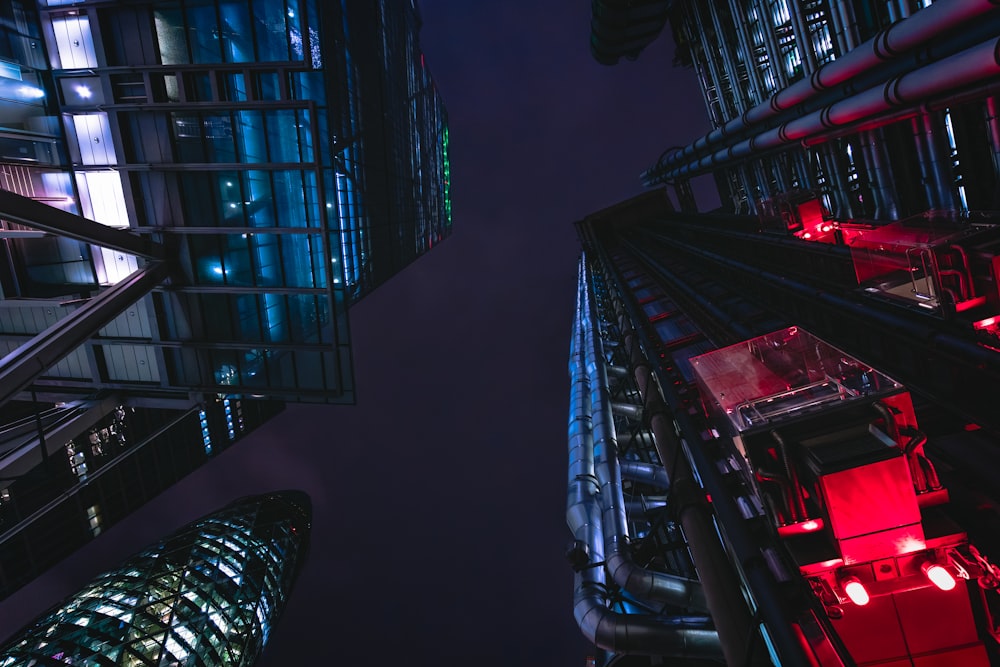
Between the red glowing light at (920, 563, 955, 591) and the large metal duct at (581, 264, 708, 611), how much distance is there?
3360 millimetres

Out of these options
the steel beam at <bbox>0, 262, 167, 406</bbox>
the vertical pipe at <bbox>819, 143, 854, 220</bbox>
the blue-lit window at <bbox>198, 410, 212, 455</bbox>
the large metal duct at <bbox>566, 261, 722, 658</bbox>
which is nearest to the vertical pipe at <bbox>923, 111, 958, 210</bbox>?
the vertical pipe at <bbox>819, 143, 854, 220</bbox>

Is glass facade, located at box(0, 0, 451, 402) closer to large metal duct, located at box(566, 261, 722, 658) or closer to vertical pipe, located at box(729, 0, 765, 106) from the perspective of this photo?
large metal duct, located at box(566, 261, 722, 658)

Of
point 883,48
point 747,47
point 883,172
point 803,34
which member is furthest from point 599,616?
point 747,47

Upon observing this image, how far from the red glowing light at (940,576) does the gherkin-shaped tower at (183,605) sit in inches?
1817

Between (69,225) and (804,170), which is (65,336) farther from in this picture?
(804,170)

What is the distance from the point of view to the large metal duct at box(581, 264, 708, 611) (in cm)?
642

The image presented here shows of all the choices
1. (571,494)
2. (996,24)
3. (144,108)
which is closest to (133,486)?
(144,108)

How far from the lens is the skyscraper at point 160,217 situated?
14633 millimetres

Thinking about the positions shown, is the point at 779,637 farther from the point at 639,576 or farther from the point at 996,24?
the point at 996,24

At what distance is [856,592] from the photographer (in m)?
3.59

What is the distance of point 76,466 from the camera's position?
124 feet

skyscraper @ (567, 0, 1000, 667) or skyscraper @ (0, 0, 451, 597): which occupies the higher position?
skyscraper @ (0, 0, 451, 597)

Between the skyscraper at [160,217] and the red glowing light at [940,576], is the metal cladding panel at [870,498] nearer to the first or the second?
the red glowing light at [940,576]

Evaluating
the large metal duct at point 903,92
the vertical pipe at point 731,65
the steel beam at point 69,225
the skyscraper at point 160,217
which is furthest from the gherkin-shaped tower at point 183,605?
the vertical pipe at point 731,65
